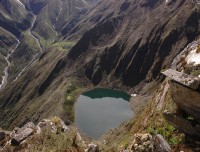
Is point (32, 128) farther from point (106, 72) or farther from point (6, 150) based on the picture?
point (106, 72)

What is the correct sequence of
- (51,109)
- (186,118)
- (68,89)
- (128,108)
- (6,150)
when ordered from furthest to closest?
(68,89), (51,109), (128,108), (6,150), (186,118)

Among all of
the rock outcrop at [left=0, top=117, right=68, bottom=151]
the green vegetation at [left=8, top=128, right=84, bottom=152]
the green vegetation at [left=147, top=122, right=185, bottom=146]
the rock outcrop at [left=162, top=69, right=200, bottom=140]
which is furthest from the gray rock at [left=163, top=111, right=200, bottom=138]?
the rock outcrop at [left=0, top=117, right=68, bottom=151]

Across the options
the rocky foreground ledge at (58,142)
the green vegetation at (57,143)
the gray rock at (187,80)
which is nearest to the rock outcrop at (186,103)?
the gray rock at (187,80)

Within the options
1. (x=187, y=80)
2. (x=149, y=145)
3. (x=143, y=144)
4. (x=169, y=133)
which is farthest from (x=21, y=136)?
(x=187, y=80)

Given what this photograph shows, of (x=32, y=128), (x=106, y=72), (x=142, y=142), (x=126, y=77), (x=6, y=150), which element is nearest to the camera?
(x=142, y=142)

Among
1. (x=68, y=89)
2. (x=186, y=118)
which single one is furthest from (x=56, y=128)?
(x=68, y=89)

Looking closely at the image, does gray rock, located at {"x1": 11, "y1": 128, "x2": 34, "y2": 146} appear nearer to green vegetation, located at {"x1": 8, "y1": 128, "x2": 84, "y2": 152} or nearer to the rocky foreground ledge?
Answer: the rocky foreground ledge

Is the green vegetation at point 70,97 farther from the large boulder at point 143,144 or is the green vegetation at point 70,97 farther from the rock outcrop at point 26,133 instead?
the large boulder at point 143,144

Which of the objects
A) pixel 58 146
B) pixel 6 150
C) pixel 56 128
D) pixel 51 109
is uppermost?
pixel 58 146
